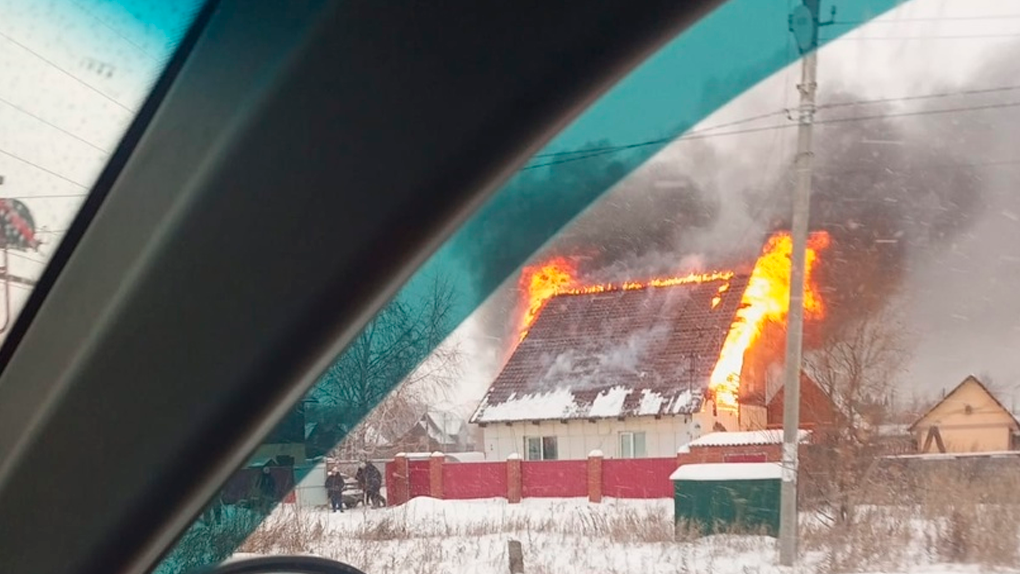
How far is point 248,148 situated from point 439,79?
0.37 metres

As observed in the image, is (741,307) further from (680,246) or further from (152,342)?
(152,342)

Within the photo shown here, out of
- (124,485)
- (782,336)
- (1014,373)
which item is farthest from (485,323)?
(1014,373)

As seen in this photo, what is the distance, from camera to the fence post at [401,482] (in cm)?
279

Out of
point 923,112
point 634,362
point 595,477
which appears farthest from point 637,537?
point 923,112

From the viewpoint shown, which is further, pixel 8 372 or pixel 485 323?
pixel 485 323

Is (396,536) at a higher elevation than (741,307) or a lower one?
lower

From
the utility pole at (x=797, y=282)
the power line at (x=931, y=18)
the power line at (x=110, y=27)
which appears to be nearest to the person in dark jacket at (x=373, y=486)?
the utility pole at (x=797, y=282)

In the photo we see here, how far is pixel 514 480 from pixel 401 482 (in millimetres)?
266

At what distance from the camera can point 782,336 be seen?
2.56 metres

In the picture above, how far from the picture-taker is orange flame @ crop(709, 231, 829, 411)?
254 centimetres

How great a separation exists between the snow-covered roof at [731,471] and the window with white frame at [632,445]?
87mm

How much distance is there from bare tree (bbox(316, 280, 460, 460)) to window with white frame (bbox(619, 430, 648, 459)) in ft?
1.33

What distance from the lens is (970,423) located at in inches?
94.1

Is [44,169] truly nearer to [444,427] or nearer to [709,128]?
[444,427]
